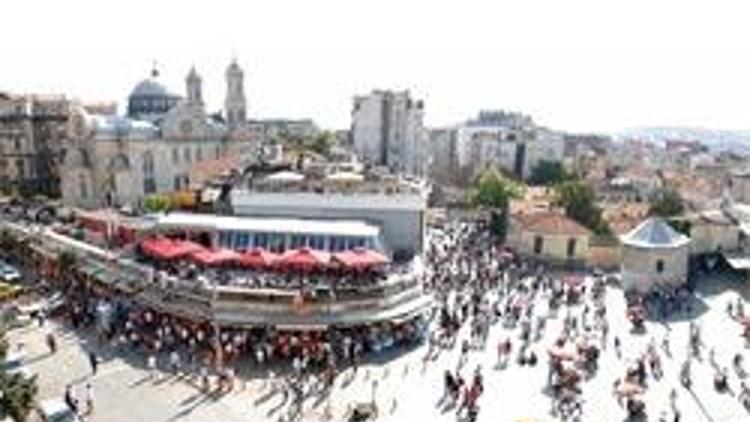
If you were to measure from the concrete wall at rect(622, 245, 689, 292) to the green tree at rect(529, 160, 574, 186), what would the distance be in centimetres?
5955

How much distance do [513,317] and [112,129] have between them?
1509 inches

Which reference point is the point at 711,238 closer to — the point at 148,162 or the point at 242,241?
the point at 242,241

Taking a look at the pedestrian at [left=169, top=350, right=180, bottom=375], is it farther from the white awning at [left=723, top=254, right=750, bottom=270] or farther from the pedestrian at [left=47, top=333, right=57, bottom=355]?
the white awning at [left=723, top=254, right=750, bottom=270]

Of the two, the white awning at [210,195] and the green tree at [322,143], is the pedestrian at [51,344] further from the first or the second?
the green tree at [322,143]

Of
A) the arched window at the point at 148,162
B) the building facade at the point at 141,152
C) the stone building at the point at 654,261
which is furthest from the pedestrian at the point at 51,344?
the arched window at the point at 148,162

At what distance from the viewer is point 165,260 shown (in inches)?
1502

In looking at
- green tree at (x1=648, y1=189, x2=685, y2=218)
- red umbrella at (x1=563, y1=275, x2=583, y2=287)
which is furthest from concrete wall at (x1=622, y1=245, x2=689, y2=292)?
green tree at (x1=648, y1=189, x2=685, y2=218)

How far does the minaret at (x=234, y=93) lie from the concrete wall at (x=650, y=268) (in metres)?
45.9

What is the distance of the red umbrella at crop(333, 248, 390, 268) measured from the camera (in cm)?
3641

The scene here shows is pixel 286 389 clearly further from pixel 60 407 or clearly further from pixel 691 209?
pixel 691 209

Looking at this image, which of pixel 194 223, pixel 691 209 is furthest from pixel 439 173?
pixel 194 223

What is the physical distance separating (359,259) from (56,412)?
13.5 metres

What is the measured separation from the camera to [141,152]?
6800 centimetres

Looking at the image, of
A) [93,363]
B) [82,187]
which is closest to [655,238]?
[93,363]
